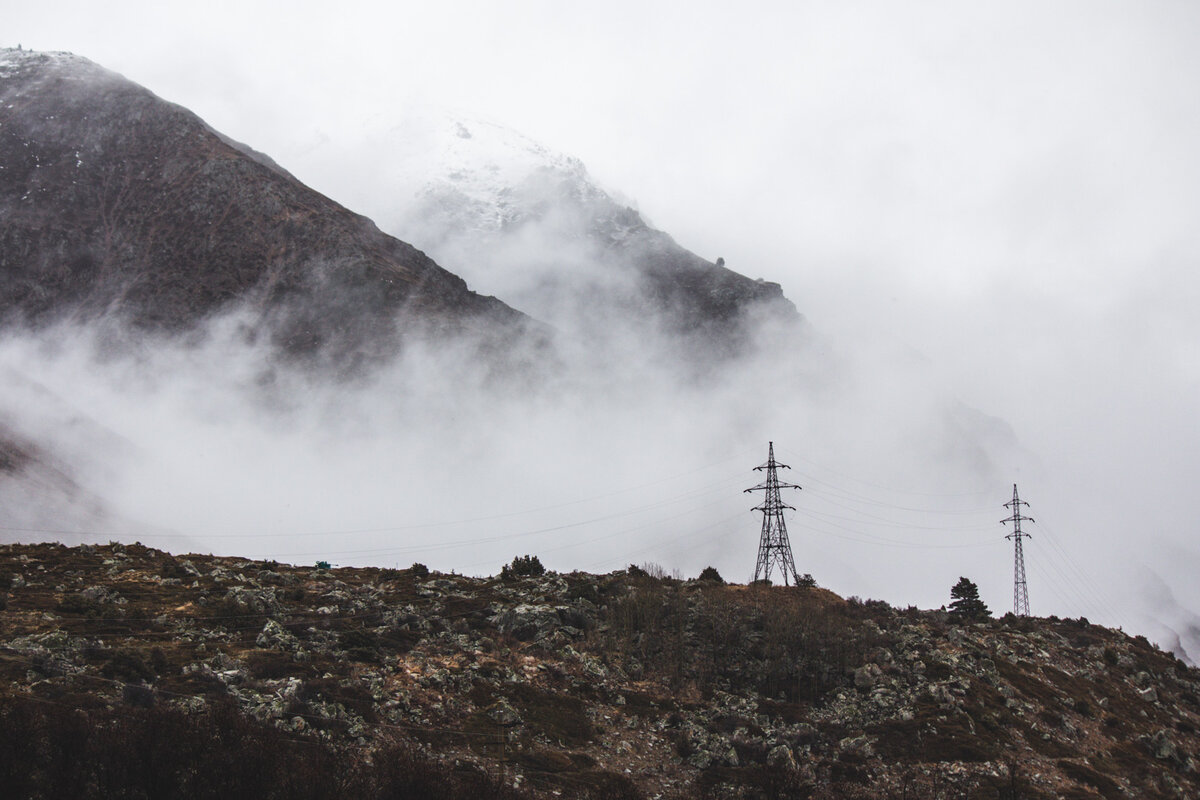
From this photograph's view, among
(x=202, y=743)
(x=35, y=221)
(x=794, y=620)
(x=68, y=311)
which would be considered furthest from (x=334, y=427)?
(x=202, y=743)

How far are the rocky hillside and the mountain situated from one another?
133m

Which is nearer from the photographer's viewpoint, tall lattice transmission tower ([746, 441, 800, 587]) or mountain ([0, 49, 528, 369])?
tall lattice transmission tower ([746, 441, 800, 587])

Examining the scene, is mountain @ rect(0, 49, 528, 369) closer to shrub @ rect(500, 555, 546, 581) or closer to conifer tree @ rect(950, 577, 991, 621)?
shrub @ rect(500, 555, 546, 581)

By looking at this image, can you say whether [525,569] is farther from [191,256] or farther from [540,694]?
[191,256]

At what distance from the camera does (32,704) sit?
26.2 metres

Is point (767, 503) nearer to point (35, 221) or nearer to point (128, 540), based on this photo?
point (128, 540)

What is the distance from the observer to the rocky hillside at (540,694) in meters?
26.5

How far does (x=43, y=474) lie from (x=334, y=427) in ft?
230

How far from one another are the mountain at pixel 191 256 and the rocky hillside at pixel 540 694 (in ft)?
438

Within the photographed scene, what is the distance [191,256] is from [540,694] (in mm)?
179182

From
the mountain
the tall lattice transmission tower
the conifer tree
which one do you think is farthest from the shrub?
the mountain

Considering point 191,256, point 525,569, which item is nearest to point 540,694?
point 525,569

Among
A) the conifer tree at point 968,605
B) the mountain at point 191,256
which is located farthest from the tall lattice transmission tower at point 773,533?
the mountain at point 191,256

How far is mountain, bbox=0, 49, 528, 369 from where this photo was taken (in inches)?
7082
